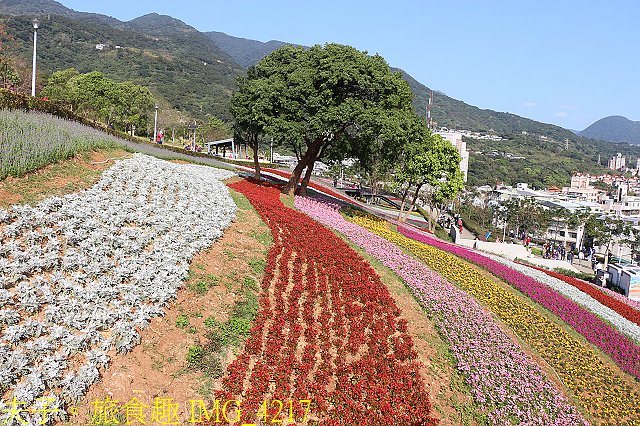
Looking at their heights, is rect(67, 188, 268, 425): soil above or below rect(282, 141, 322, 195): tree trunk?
below

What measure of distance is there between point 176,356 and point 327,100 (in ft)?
58.7

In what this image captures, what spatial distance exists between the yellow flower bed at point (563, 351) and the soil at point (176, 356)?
8448mm

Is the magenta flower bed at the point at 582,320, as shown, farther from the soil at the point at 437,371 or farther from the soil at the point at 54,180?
the soil at the point at 54,180

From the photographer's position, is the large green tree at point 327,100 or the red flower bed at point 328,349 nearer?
the red flower bed at point 328,349

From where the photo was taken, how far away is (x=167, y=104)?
113688mm

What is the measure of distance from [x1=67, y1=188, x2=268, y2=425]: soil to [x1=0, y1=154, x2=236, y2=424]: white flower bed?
216 millimetres

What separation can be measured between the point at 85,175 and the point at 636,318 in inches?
939

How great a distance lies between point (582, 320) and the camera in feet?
59.4

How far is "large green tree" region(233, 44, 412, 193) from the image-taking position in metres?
23.8

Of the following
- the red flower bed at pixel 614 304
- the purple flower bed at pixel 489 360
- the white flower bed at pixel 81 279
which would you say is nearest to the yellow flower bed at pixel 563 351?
the purple flower bed at pixel 489 360

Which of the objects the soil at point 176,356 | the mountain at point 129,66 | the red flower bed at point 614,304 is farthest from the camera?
the mountain at point 129,66

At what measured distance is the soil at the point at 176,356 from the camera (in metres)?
7.75

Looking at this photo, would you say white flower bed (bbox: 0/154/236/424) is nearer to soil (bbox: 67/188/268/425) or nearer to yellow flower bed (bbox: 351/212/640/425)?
soil (bbox: 67/188/268/425)

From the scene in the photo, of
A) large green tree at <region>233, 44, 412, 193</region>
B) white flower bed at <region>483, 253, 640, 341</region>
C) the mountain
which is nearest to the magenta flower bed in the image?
white flower bed at <region>483, 253, 640, 341</region>
